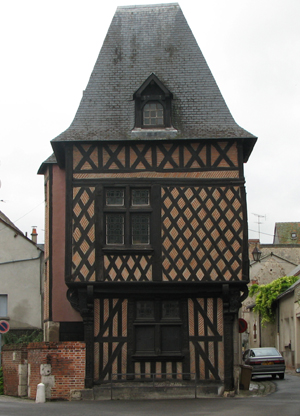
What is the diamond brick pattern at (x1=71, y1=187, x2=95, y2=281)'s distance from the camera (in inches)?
679

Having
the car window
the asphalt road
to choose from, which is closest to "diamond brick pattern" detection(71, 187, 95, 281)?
the asphalt road

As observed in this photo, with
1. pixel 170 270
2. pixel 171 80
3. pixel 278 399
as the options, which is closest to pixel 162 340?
pixel 170 270

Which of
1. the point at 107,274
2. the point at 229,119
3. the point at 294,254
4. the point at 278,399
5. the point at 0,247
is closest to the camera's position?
the point at 278,399

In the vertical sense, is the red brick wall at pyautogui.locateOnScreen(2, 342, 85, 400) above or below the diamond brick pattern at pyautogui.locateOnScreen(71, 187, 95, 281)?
below

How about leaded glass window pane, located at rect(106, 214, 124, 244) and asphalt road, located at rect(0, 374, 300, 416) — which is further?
leaded glass window pane, located at rect(106, 214, 124, 244)

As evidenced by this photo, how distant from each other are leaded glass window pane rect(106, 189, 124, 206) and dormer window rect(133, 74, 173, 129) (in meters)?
1.93

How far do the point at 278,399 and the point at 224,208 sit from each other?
193 inches

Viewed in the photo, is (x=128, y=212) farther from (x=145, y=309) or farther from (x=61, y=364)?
(x=61, y=364)

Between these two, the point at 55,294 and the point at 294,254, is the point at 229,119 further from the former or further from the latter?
the point at 294,254

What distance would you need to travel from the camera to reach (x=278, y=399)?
1612 centimetres

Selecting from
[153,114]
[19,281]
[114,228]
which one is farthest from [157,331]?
[19,281]

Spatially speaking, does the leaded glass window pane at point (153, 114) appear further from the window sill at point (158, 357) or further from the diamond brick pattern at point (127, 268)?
the window sill at point (158, 357)

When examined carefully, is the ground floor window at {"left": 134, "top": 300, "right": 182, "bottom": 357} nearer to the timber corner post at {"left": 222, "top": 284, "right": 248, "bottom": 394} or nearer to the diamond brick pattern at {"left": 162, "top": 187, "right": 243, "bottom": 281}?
the diamond brick pattern at {"left": 162, "top": 187, "right": 243, "bottom": 281}

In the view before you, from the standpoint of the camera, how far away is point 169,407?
14.6 meters
